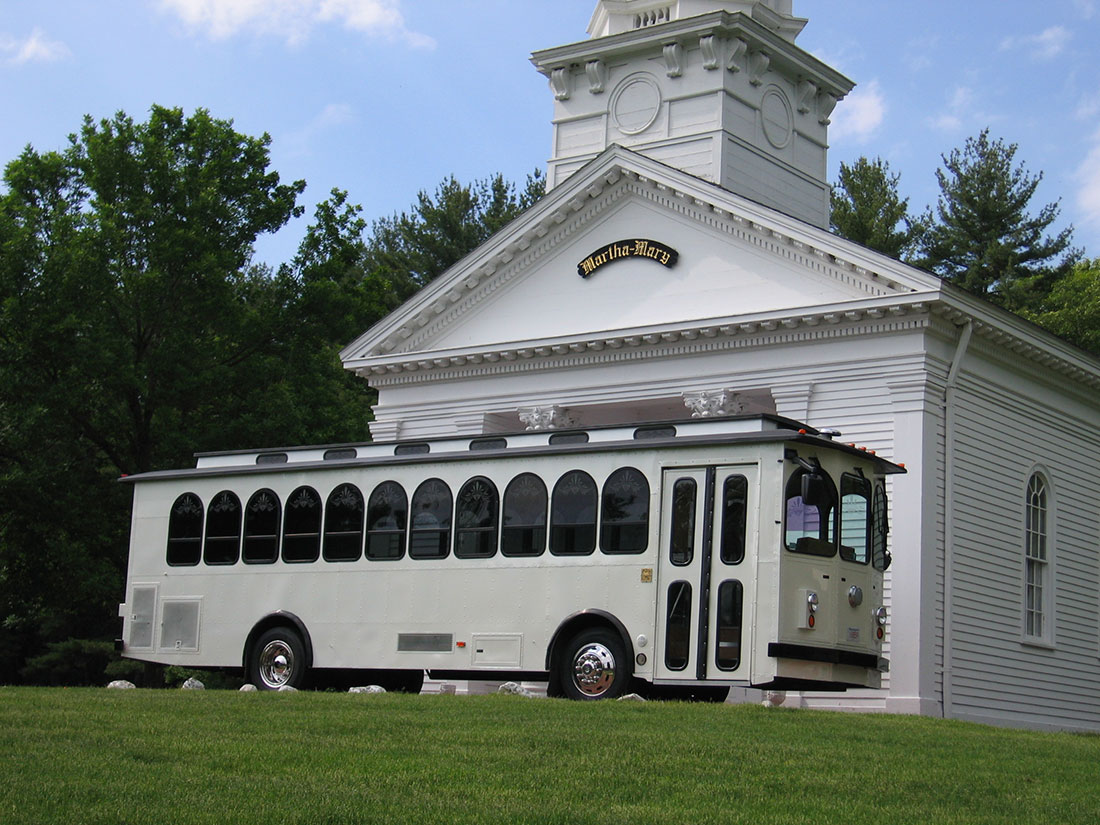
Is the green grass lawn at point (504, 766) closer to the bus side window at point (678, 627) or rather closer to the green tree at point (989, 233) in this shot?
the bus side window at point (678, 627)

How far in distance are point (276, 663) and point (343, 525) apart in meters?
2.21

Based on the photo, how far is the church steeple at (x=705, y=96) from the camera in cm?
3353

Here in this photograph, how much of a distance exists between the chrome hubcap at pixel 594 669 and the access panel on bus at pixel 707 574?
0.76m

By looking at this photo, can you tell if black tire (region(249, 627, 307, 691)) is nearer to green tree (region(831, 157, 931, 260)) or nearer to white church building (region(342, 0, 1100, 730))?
white church building (region(342, 0, 1100, 730))

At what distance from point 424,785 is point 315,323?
30336 mm

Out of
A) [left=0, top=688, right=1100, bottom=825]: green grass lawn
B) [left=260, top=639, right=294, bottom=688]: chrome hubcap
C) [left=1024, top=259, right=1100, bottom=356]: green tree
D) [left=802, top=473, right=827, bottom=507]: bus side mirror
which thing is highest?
[left=1024, top=259, right=1100, bottom=356]: green tree

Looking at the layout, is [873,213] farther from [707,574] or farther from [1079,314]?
[707,574]

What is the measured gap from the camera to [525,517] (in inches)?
794

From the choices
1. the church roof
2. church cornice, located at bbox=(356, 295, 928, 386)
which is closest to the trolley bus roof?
church cornice, located at bbox=(356, 295, 928, 386)

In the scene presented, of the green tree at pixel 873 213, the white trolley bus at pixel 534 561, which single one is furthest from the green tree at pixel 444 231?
the white trolley bus at pixel 534 561

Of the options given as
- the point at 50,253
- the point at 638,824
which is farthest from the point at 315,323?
the point at 638,824

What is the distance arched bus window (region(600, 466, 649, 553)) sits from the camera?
19.1 metres

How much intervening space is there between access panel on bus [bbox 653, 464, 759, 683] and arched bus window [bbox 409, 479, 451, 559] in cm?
332

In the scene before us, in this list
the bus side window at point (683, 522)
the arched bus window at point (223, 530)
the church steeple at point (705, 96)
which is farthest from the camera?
the church steeple at point (705, 96)
